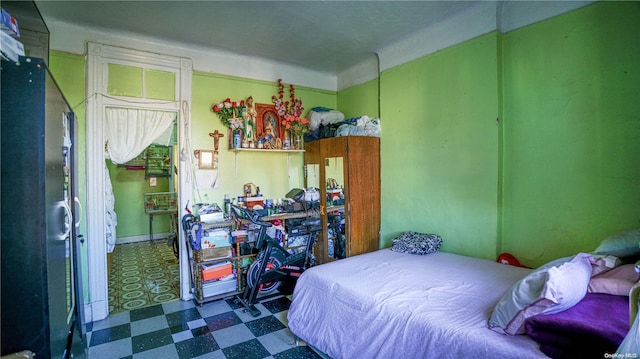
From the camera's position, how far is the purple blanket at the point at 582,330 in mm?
1184

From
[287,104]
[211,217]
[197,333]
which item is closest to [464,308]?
[197,333]

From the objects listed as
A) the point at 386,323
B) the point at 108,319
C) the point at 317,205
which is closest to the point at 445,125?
the point at 317,205

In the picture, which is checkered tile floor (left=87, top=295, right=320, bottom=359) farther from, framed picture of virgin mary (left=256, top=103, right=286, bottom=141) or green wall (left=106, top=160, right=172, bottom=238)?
green wall (left=106, top=160, right=172, bottom=238)

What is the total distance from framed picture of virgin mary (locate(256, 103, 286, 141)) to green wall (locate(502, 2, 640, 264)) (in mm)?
2637

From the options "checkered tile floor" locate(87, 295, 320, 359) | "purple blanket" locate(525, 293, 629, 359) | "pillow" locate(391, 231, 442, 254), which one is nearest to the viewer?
"purple blanket" locate(525, 293, 629, 359)

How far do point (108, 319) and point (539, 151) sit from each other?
4.29m

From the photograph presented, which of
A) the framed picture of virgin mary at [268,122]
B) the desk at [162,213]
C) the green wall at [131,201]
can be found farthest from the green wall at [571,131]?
the green wall at [131,201]

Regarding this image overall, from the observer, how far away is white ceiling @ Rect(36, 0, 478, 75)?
2627mm

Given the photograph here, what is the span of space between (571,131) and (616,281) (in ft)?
4.01

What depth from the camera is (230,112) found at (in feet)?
12.0

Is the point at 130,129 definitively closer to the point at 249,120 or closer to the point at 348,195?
the point at 249,120

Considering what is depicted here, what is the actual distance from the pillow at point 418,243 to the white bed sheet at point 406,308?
13 centimetres

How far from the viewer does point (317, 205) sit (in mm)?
3932

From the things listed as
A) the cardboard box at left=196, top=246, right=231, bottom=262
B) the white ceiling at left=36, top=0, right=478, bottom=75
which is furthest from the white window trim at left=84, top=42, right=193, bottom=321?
the cardboard box at left=196, top=246, right=231, bottom=262
